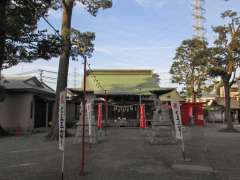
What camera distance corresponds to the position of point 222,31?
28297mm

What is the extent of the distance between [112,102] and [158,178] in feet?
85.7

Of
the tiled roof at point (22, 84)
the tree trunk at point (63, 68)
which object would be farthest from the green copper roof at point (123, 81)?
the tree trunk at point (63, 68)

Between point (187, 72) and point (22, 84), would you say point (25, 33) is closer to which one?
point (22, 84)

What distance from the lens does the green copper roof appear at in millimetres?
35222

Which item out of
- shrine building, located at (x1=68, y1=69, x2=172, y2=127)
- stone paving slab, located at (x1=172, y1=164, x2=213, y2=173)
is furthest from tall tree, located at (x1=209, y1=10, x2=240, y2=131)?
stone paving slab, located at (x1=172, y1=164, x2=213, y2=173)

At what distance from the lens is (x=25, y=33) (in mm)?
8062

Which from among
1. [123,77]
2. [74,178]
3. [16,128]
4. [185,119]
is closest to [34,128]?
[16,128]

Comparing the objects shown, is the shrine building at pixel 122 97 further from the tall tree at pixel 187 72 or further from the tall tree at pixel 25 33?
the tall tree at pixel 25 33

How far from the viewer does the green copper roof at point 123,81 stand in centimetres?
3522

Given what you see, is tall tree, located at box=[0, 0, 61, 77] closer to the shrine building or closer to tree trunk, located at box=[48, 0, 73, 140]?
tree trunk, located at box=[48, 0, 73, 140]

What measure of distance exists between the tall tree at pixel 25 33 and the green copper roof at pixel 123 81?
25.8 m

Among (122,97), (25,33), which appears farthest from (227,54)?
(25,33)

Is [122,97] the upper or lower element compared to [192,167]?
upper

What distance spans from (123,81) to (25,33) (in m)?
30.7
